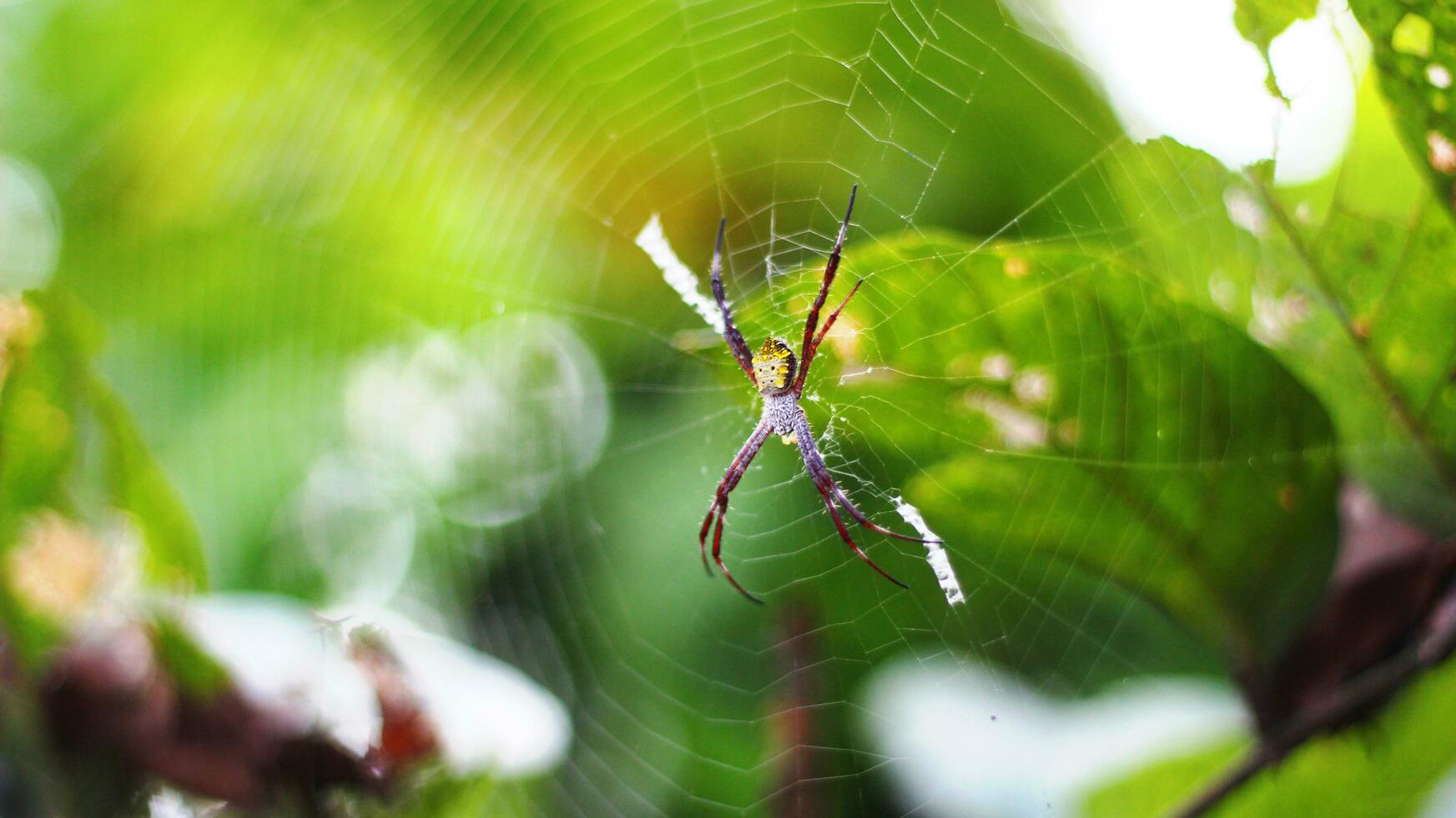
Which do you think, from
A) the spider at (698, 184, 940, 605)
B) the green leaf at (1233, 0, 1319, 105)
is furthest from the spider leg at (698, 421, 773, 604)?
the green leaf at (1233, 0, 1319, 105)

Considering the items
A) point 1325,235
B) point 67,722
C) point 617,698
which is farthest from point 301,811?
point 1325,235

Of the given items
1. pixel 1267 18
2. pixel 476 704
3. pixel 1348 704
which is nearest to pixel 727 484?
pixel 476 704

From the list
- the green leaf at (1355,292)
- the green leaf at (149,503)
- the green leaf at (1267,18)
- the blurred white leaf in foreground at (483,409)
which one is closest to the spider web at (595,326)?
the blurred white leaf in foreground at (483,409)

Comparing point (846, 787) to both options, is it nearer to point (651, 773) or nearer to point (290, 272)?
point (651, 773)

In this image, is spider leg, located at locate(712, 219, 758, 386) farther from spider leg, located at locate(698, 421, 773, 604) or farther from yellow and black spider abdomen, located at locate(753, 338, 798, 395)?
spider leg, located at locate(698, 421, 773, 604)

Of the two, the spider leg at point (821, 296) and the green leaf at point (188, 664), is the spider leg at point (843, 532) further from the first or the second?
the green leaf at point (188, 664)

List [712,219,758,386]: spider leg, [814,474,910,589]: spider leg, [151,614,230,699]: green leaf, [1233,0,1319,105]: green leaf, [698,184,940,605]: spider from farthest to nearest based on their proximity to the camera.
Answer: [712,219,758,386]: spider leg → [698,184,940,605]: spider → [814,474,910,589]: spider leg → [151,614,230,699]: green leaf → [1233,0,1319,105]: green leaf
